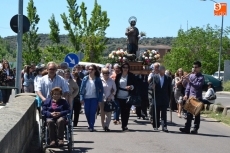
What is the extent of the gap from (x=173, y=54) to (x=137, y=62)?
4417 cm

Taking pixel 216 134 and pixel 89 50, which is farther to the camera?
pixel 89 50

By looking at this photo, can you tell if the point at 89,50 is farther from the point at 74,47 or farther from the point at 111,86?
the point at 111,86

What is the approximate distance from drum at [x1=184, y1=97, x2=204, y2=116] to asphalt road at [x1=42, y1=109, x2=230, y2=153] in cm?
62

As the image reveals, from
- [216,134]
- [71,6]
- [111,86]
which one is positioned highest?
[71,6]

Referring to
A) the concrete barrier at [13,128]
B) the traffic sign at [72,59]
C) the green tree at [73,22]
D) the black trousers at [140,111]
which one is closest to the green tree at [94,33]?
the green tree at [73,22]

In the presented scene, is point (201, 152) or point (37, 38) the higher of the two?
point (37, 38)

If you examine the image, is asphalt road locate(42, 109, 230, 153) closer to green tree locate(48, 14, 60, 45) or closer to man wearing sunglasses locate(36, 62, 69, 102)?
man wearing sunglasses locate(36, 62, 69, 102)

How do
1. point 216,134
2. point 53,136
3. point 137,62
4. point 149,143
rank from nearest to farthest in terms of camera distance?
point 53,136 < point 149,143 < point 216,134 < point 137,62

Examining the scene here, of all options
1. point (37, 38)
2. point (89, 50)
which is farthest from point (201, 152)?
point (37, 38)

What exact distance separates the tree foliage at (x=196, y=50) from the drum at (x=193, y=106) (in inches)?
1784

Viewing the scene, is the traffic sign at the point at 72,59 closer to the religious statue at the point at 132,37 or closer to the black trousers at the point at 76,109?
the religious statue at the point at 132,37

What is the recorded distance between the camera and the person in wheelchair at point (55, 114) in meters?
11.0

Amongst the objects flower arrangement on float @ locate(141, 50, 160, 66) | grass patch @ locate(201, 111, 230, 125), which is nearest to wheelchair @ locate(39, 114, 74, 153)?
grass patch @ locate(201, 111, 230, 125)

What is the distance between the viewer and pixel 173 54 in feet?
211
